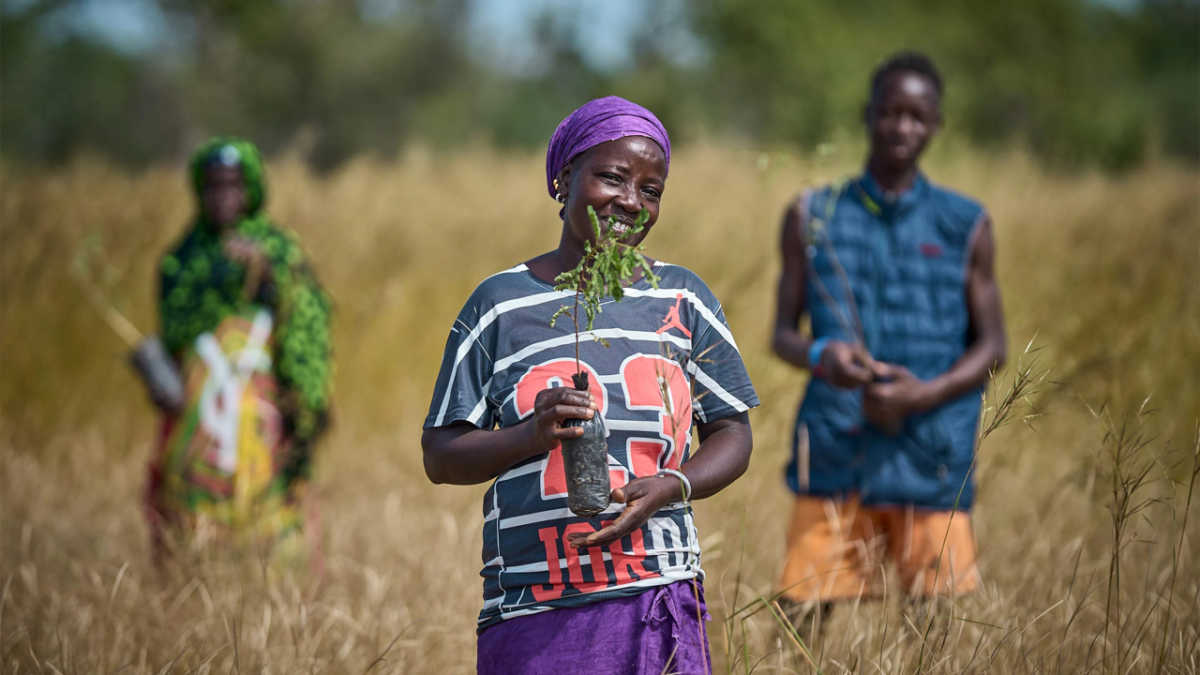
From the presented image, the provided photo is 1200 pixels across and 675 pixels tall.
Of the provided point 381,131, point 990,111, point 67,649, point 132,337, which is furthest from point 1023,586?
point 381,131

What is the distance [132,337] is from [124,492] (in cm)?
112

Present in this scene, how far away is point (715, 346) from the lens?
6.08 ft

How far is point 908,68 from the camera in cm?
323

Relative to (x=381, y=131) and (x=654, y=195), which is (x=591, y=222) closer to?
(x=654, y=195)

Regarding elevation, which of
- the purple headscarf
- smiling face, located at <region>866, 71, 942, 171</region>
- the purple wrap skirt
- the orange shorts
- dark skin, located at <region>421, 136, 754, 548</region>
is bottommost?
the purple wrap skirt

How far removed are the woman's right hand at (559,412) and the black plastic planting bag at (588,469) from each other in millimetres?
14

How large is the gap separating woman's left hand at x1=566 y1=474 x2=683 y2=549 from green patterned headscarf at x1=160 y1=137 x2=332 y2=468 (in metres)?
2.85

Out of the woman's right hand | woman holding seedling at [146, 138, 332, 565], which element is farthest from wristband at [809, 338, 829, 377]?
woman holding seedling at [146, 138, 332, 565]

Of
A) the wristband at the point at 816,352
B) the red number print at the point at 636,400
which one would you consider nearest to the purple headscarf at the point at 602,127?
the red number print at the point at 636,400

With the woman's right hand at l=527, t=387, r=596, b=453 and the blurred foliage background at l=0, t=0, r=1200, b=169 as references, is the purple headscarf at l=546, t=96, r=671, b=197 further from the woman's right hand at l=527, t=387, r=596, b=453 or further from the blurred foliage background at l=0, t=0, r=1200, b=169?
the blurred foliage background at l=0, t=0, r=1200, b=169

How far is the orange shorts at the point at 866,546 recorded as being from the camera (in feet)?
9.65

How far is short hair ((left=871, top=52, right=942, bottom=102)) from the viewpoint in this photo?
3.24m

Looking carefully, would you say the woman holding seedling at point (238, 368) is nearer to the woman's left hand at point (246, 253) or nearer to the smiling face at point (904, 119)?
the woman's left hand at point (246, 253)

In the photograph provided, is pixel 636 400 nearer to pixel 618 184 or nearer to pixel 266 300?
pixel 618 184
